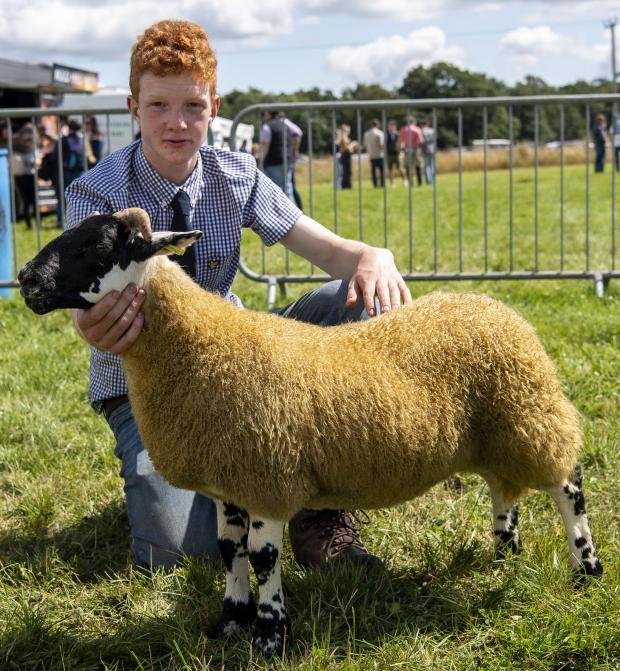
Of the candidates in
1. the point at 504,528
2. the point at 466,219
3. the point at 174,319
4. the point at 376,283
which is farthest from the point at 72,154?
the point at 504,528

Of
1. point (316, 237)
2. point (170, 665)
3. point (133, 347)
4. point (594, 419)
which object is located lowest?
point (170, 665)


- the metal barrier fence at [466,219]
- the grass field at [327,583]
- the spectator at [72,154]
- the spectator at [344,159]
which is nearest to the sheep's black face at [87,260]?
the grass field at [327,583]

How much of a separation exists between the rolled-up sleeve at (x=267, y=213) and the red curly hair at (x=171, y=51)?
619mm

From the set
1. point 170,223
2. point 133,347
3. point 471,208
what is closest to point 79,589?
point 133,347

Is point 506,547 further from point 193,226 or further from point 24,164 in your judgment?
point 24,164

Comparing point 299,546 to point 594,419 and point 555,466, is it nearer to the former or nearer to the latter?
point 555,466

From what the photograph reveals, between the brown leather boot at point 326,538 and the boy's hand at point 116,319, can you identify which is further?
the brown leather boot at point 326,538

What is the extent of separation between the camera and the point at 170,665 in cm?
267

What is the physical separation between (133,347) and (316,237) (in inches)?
46.9

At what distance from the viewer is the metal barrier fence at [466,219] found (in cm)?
753

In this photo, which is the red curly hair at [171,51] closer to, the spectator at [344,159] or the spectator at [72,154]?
the spectator at [72,154]

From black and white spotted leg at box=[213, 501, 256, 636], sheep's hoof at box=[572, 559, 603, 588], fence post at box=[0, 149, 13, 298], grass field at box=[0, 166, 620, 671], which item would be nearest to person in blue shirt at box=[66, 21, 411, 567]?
grass field at box=[0, 166, 620, 671]

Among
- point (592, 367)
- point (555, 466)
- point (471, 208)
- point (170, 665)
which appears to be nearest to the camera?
point (170, 665)

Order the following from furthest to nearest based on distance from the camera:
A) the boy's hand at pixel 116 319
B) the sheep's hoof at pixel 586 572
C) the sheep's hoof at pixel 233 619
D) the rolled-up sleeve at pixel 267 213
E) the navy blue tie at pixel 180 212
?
the rolled-up sleeve at pixel 267 213, the navy blue tie at pixel 180 212, the sheep's hoof at pixel 586 572, the sheep's hoof at pixel 233 619, the boy's hand at pixel 116 319
